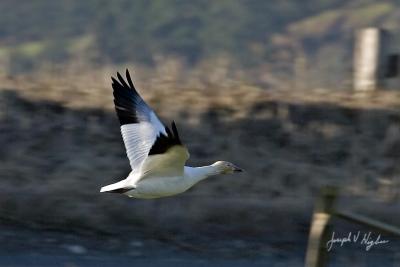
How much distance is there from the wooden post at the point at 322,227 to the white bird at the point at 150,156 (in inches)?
73.3

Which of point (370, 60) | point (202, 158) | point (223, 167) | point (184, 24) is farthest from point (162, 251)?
point (184, 24)

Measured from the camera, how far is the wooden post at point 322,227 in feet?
22.7

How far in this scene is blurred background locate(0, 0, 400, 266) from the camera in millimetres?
10875

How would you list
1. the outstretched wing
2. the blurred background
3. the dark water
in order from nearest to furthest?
the outstretched wing
the dark water
the blurred background

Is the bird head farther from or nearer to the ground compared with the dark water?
farther from the ground

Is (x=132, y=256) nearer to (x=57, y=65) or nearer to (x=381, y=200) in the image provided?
(x=381, y=200)

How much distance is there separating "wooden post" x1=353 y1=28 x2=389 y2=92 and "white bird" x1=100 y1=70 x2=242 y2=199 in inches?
162

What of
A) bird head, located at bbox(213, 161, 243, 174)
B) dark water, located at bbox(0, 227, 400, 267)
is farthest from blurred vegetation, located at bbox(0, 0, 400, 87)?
bird head, located at bbox(213, 161, 243, 174)

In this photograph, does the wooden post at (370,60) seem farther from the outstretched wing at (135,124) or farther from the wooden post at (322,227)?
the wooden post at (322,227)

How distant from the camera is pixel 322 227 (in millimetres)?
7004

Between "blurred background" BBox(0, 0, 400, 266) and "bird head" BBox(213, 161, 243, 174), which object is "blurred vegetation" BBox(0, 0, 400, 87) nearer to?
"blurred background" BBox(0, 0, 400, 266)

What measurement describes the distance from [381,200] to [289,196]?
2.47 feet

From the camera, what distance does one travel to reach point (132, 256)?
1070 centimetres

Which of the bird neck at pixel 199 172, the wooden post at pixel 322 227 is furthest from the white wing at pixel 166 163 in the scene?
the wooden post at pixel 322 227
